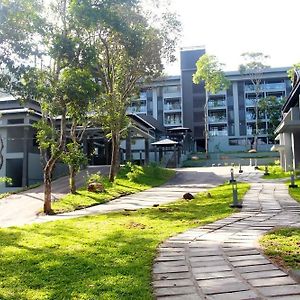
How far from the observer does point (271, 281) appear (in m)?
4.11

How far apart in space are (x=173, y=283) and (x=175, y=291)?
0.90 feet

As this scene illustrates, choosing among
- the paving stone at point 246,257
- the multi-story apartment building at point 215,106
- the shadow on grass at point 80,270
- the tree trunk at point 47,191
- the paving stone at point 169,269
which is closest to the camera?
the shadow on grass at point 80,270

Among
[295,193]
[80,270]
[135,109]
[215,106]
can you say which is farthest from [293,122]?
[215,106]

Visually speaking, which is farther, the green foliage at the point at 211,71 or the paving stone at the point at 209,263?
the green foliage at the point at 211,71

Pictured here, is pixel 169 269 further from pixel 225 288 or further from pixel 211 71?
pixel 211 71

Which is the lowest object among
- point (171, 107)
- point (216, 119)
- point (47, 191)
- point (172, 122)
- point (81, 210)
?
point (81, 210)

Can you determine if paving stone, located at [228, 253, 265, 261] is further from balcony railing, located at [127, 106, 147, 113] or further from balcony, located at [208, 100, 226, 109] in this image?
balcony, located at [208, 100, 226, 109]

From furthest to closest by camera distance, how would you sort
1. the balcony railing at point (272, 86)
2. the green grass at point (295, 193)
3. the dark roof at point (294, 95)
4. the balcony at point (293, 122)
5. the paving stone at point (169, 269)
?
the balcony railing at point (272, 86)
the dark roof at point (294, 95)
the balcony at point (293, 122)
the green grass at point (295, 193)
the paving stone at point (169, 269)

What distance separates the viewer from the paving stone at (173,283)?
4141 mm

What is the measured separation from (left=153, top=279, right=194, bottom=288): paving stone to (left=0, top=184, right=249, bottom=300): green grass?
10 centimetres

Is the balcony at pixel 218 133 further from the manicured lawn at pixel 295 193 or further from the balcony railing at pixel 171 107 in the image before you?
the manicured lawn at pixel 295 193

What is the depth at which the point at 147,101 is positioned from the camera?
59.6 meters

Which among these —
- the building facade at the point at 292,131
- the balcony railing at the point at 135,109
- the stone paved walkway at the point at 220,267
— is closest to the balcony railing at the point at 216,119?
the balcony railing at the point at 135,109

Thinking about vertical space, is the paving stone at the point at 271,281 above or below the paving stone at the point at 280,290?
below
